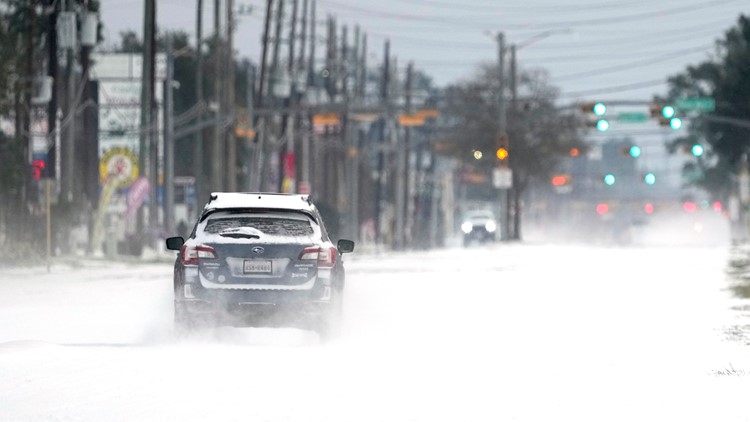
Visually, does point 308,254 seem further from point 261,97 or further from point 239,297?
point 261,97

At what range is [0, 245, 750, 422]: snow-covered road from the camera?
13117mm

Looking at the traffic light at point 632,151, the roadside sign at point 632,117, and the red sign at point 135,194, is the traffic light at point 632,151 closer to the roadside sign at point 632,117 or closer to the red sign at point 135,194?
the roadside sign at point 632,117

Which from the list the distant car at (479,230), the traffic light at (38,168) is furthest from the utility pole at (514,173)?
the traffic light at (38,168)

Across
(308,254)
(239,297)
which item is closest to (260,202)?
(308,254)

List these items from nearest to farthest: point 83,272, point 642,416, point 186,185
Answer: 1. point 642,416
2. point 83,272
3. point 186,185

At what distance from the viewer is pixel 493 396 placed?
45.9ft

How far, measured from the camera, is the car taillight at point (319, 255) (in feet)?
63.7

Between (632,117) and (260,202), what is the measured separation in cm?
5978

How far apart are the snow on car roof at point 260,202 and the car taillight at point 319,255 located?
0.51 meters

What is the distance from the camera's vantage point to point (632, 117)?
3076 inches

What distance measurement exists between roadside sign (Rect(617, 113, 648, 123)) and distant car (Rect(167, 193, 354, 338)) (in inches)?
2295

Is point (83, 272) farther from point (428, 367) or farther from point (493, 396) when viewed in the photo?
point (493, 396)

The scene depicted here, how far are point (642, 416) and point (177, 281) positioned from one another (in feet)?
26.3

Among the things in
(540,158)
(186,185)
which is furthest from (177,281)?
(540,158)
